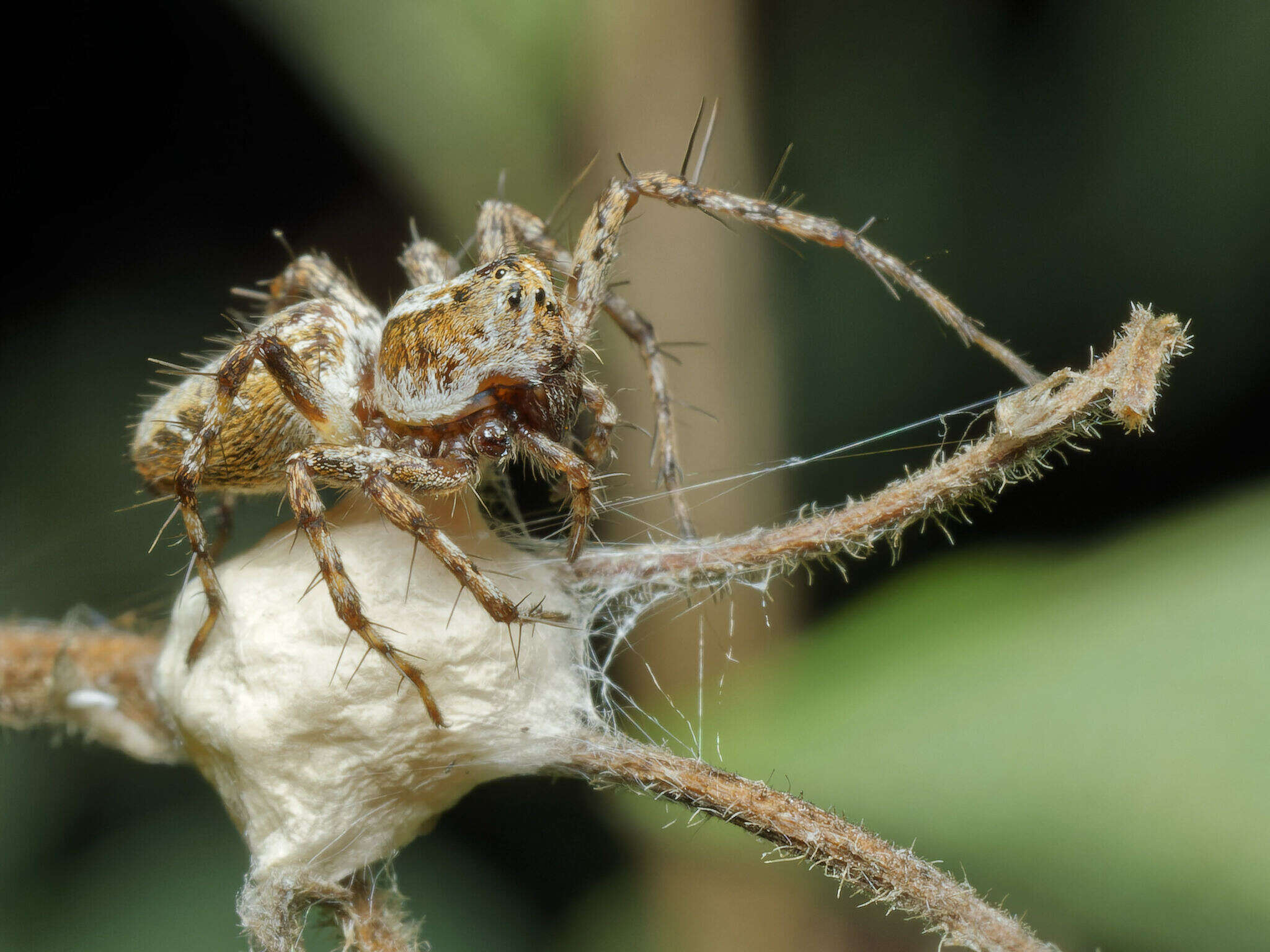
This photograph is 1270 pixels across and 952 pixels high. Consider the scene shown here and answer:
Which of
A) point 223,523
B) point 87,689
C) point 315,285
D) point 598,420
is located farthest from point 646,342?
point 87,689

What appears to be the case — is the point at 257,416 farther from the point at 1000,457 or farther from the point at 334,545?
the point at 1000,457

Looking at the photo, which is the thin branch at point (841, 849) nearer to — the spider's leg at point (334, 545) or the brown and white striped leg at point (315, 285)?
the spider's leg at point (334, 545)

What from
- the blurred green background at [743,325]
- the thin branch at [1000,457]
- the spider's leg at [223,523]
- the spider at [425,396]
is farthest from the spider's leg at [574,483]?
the spider's leg at [223,523]

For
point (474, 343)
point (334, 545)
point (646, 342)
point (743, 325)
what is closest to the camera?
point (334, 545)

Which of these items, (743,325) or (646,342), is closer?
(646,342)

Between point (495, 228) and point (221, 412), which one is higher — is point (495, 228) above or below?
above

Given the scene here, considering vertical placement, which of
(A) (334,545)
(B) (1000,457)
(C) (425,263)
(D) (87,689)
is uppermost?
(C) (425,263)
